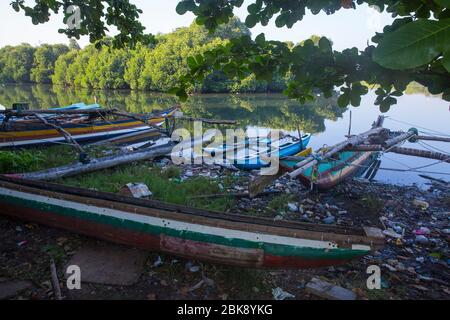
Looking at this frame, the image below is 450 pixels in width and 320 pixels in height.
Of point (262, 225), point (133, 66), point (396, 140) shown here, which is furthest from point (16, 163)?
point (133, 66)

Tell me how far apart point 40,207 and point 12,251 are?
748 millimetres

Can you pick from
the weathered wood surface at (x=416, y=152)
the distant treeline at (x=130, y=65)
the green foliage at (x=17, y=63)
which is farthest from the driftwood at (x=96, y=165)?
the green foliage at (x=17, y=63)

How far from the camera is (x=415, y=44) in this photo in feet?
3.10

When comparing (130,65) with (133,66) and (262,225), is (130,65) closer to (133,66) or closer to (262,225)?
(133,66)

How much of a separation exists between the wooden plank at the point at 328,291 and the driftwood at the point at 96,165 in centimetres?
582

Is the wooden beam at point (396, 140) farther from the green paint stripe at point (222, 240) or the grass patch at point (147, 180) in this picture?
the green paint stripe at point (222, 240)

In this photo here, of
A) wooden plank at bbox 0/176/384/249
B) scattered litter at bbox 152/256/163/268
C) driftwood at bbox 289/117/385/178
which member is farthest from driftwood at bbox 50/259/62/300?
driftwood at bbox 289/117/385/178

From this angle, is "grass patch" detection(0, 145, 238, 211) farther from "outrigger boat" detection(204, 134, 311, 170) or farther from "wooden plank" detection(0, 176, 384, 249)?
"wooden plank" detection(0, 176, 384, 249)

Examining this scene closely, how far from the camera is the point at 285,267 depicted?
3848mm

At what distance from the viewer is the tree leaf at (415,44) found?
92 cm

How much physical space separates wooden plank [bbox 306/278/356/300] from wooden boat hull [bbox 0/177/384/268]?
0.94 feet

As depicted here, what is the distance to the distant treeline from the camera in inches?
1866
